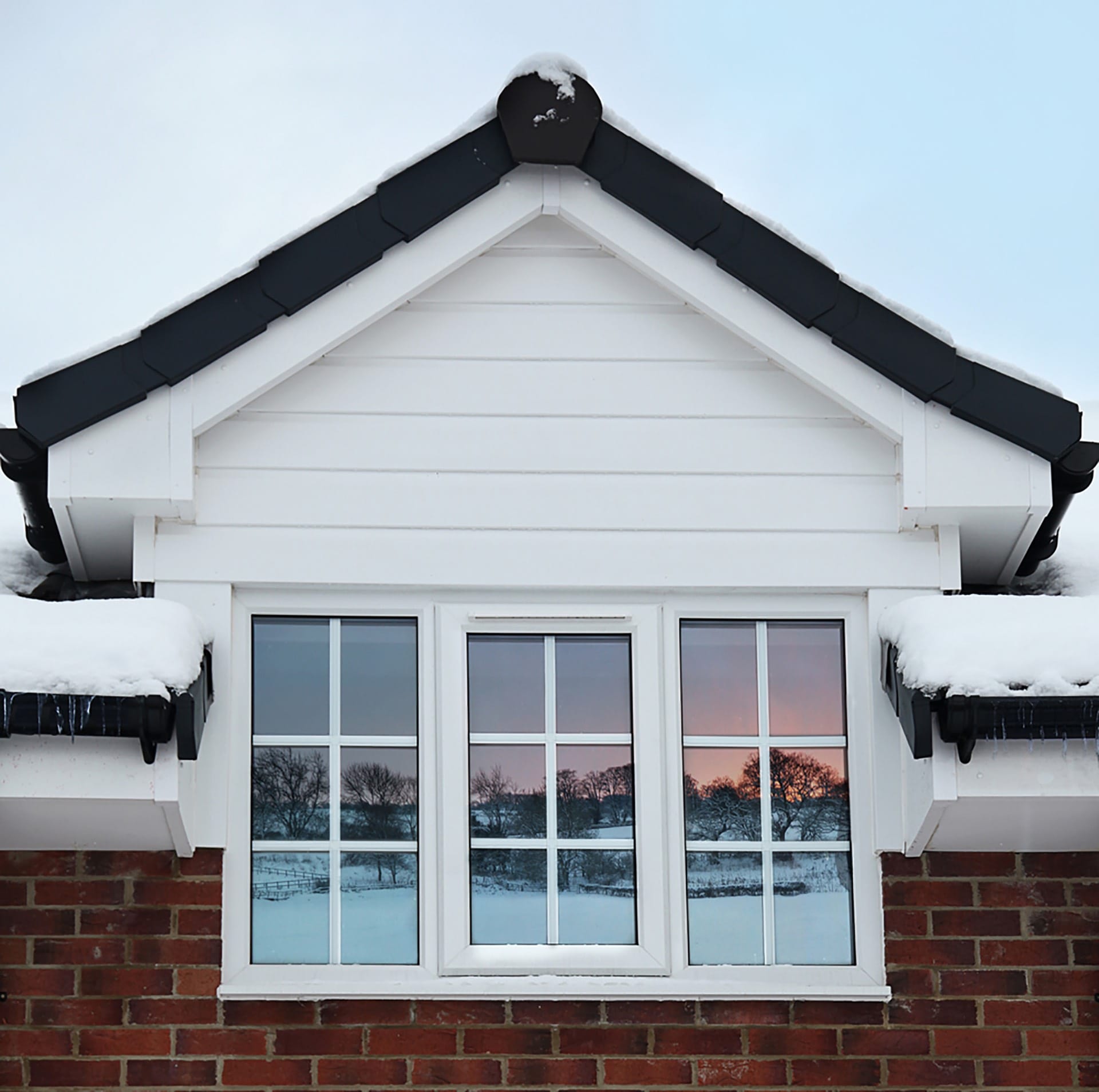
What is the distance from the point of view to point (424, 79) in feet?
124

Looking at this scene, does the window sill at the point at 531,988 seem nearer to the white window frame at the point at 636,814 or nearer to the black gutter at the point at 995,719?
the white window frame at the point at 636,814

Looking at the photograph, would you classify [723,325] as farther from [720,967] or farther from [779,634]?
[720,967]

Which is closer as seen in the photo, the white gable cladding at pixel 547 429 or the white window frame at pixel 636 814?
the white window frame at pixel 636 814

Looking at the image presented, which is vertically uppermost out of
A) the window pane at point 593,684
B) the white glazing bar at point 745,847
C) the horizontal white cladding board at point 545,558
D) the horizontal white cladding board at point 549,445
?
the horizontal white cladding board at point 549,445

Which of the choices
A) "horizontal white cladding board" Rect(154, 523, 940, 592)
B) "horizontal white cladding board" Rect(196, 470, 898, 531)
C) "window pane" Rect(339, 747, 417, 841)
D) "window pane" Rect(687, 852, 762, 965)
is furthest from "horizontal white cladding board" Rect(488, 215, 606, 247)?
"window pane" Rect(687, 852, 762, 965)

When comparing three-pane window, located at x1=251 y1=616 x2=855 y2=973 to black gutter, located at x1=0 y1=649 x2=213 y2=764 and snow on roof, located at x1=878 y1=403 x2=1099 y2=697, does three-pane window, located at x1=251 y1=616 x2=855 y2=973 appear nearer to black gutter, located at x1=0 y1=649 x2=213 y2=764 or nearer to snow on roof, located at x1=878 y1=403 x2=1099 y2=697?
snow on roof, located at x1=878 y1=403 x2=1099 y2=697

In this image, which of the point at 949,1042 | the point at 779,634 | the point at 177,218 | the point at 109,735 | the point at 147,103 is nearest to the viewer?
the point at 109,735

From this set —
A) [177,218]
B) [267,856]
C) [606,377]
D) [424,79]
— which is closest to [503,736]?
[267,856]

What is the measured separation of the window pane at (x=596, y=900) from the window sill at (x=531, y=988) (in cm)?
13

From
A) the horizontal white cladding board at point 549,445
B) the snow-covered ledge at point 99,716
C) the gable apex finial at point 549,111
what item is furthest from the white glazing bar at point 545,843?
the gable apex finial at point 549,111

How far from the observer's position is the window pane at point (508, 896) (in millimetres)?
4129

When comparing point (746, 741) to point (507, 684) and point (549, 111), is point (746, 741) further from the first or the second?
point (549, 111)

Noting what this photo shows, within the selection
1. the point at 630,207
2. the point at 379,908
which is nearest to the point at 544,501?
the point at 630,207

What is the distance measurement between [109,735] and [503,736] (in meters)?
1.27
